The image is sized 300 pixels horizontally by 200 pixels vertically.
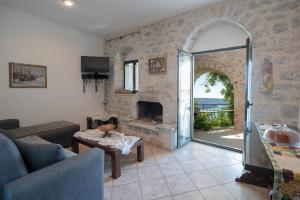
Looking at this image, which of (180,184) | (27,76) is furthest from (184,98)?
(27,76)

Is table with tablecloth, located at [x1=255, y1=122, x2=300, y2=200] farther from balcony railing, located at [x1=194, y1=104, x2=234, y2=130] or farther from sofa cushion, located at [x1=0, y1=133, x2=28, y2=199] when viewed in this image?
balcony railing, located at [x1=194, y1=104, x2=234, y2=130]

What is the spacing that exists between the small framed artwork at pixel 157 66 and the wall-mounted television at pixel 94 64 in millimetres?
1524

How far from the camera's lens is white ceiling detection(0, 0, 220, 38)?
128 inches

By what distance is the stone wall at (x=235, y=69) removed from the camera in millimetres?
5291

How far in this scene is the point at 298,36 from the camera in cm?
247

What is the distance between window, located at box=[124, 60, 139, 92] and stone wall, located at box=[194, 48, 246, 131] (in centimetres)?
225

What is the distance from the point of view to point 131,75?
5.23 meters

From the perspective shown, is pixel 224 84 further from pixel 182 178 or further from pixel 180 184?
pixel 180 184

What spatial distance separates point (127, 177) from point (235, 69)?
4.56 metres

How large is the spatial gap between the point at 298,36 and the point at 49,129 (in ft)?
14.1

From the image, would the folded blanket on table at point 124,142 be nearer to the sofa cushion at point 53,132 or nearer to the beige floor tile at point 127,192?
the beige floor tile at point 127,192

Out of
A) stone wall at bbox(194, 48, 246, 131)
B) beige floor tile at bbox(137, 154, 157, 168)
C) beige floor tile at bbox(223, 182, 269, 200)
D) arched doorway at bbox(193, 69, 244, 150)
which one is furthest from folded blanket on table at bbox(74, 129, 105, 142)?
stone wall at bbox(194, 48, 246, 131)

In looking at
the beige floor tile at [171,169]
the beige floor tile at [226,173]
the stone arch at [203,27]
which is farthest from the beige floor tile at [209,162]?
the stone arch at [203,27]

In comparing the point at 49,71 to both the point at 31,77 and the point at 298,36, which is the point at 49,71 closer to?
the point at 31,77
